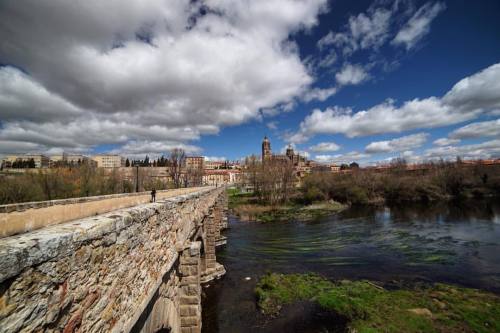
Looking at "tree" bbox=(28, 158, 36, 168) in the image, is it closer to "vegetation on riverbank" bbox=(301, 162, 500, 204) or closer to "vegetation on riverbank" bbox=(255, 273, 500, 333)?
"vegetation on riverbank" bbox=(255, 273, 500, 333)

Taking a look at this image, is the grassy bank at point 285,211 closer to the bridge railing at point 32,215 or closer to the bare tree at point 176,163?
the bare tree at point 176,163

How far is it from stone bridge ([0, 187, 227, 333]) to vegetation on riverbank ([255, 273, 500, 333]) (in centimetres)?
687

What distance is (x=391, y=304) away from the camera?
31.8 feet

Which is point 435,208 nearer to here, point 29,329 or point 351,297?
point 351,297

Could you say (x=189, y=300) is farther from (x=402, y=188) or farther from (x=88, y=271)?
(x=402, y=188)

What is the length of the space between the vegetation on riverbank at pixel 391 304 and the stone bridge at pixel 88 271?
687cm

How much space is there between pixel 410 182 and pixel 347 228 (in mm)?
25672

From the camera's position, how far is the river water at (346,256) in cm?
985

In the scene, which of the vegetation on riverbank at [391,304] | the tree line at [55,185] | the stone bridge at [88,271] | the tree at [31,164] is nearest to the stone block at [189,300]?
the stone bridge at [88,271]

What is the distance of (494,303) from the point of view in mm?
9469

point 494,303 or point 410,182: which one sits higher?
point 410,182

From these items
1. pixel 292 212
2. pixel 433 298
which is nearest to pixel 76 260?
pixel 433 298

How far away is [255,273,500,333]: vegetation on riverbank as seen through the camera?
8414 millimetres

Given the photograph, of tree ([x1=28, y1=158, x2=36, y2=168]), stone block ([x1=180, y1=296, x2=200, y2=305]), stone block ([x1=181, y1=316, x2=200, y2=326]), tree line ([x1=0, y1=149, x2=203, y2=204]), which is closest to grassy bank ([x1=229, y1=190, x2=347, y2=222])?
tree line ([x1=0, y1=149, x2=203, y2=204])
